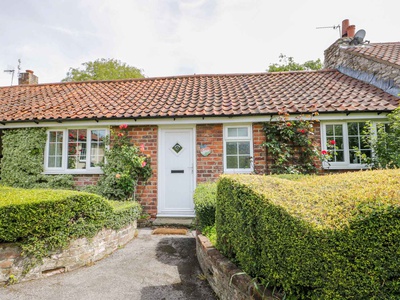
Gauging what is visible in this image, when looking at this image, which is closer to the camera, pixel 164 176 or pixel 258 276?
pixel 258 276

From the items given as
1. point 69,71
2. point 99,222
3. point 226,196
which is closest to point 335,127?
point 226,196

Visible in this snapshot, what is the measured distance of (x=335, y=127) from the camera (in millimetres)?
6883

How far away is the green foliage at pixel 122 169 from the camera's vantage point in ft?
21.7

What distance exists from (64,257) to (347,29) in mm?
13200

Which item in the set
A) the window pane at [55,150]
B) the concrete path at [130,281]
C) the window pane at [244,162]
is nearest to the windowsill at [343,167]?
the window pane at [244,162]

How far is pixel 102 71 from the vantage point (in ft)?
82.8

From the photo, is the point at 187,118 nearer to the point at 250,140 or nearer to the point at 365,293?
the point at 250,140

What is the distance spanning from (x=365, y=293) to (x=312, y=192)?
0.96m

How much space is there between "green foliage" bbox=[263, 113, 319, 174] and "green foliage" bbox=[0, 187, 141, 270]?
486 cm

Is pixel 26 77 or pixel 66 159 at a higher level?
pixel 26 77

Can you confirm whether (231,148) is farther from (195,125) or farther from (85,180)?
(85,180)

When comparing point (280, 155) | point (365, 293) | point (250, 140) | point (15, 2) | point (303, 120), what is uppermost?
point (15, 2)

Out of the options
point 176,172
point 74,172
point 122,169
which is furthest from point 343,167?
point 74,172

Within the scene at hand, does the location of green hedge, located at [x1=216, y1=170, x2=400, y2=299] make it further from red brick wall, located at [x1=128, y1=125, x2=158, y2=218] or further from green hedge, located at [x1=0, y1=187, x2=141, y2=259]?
red brick wall, located at [x1=128, y1=125, x2=158, y2=218]
